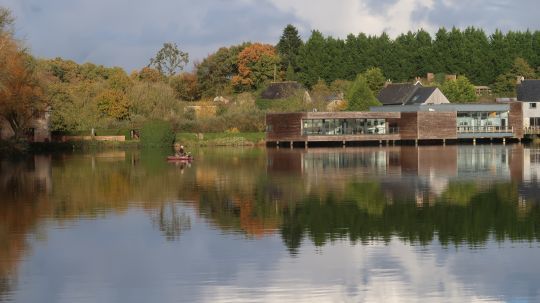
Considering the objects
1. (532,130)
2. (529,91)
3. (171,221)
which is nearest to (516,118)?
(532,130)

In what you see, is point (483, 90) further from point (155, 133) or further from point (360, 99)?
point (155, 133)

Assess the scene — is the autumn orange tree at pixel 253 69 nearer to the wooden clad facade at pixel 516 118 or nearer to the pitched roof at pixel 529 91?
the pitched roof at pixel 529 91

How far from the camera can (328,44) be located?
119 metres

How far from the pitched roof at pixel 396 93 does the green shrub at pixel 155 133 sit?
30.2 m

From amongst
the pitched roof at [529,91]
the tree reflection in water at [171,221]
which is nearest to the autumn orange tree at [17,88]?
the tree reflection in water at [171,221]

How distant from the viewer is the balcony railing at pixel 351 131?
7841cm

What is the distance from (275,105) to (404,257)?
261ft

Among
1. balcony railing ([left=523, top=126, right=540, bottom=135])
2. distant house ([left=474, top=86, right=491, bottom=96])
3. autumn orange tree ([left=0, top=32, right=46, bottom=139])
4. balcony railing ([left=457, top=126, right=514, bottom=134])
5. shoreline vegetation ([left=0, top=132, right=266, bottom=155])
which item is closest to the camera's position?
autumn orange tree ([left=0, top=32, right=46, bottom=139])

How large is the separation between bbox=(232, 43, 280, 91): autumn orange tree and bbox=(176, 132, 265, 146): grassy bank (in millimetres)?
34354

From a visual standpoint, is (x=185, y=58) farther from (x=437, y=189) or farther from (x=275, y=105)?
(x=437, y=189)

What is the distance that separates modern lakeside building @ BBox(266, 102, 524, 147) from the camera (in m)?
77.8

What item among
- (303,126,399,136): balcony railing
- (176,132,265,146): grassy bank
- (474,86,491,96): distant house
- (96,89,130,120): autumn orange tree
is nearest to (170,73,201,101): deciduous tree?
(96,89,130,120): autumn orange tree

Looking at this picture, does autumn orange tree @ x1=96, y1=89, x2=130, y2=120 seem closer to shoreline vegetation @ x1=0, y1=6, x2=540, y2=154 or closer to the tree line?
shoreline vegetation @ x1=0, y1=6, x2=540, y2=154

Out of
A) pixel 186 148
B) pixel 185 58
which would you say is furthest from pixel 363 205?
pixel 185 58
